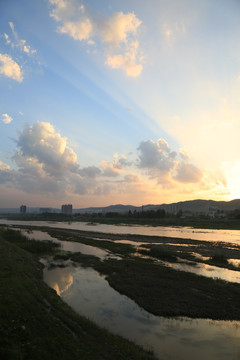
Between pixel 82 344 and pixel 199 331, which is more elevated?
pixel 82 344

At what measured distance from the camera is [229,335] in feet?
51.5

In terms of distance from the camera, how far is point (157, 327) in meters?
16.5

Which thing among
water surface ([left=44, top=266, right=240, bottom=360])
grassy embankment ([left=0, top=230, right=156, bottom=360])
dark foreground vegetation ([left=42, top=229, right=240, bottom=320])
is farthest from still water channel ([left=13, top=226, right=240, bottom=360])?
grassy embankment ([left=0, top=230, right=156, bottom=360])

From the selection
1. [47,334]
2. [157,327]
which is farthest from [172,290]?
[47,334]

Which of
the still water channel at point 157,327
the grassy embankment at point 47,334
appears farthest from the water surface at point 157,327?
the grassy embankment at point 47,334

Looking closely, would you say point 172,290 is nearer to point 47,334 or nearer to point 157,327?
point 157,327

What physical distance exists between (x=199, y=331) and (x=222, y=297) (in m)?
7.23

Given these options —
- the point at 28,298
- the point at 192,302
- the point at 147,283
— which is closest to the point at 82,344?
the point at 28,298

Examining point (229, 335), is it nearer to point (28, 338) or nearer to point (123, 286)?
point (123, 286)

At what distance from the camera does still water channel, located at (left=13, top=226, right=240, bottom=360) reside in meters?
13.9

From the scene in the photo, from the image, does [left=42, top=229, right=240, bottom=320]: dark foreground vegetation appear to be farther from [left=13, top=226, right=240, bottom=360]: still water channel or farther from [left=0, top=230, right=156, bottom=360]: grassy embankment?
[left=0, top=230, right=156, bottom=360]: grassy embankment

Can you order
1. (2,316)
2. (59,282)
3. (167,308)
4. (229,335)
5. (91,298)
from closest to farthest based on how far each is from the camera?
(2,316)
(229,335)
(167,308)
(91,298)
(59,282)

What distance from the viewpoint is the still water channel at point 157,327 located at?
45.5ft

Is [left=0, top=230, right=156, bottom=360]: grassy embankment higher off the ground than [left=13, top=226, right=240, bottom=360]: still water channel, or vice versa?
[left=0, top=230, right=156, bottom=360]: grassy embankment
